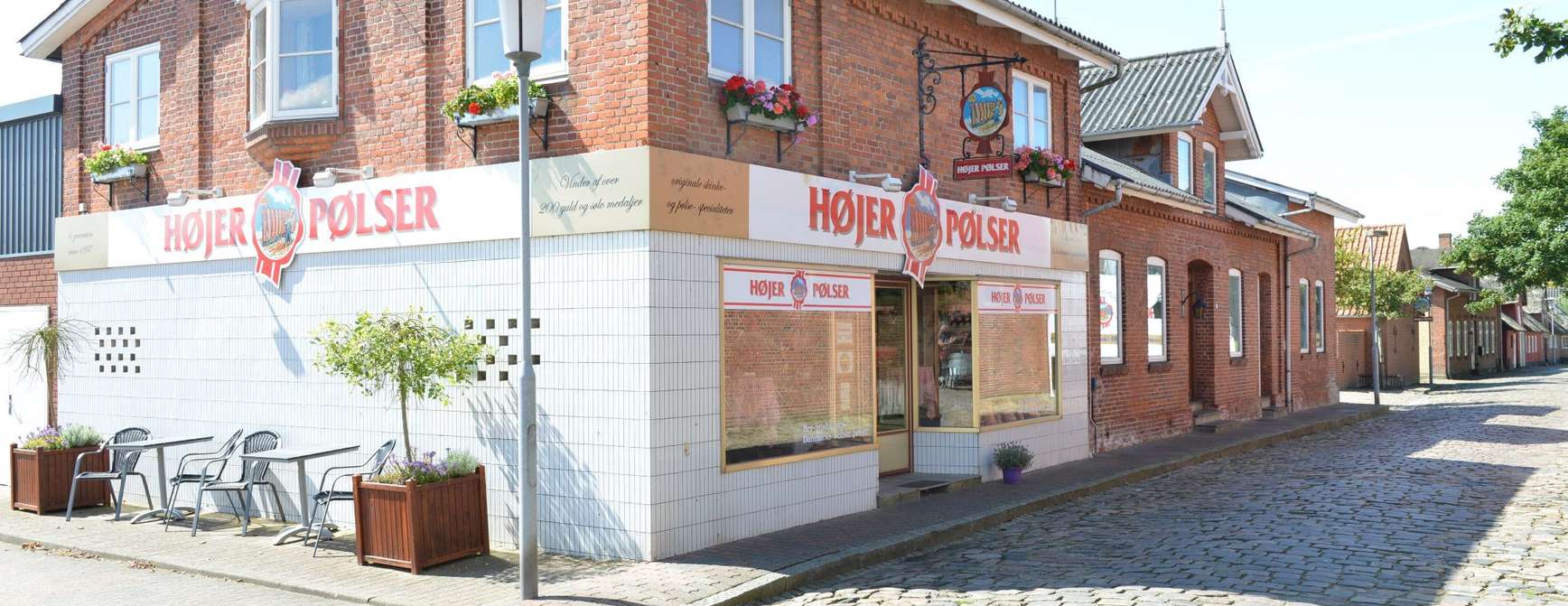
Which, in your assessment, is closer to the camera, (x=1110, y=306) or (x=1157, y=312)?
(x=1110, y=306)

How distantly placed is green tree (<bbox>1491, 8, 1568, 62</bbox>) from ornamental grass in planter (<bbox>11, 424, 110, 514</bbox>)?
46.5 feet

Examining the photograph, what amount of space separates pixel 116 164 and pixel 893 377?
8755 mm

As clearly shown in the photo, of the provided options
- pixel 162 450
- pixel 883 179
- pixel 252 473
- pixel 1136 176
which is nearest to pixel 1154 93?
pixel 1136 176

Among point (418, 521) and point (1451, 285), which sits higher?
point (1451, 285)

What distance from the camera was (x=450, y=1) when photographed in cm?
1026

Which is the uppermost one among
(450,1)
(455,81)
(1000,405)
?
(450,1)

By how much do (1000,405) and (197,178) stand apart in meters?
9.10

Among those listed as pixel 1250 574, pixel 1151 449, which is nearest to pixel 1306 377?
pixel 1151 449

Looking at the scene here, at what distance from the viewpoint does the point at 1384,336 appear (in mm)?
42062

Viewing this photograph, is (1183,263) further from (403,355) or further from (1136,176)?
(403,355)

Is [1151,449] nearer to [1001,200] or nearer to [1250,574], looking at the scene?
Answer: [1001,200]

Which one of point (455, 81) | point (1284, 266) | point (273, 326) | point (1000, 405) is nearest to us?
point (455, 81)

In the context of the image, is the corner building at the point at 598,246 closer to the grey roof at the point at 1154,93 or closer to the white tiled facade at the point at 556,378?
the white tiled facade at the point at 556,378

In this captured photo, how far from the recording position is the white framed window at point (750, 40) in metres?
10.1
